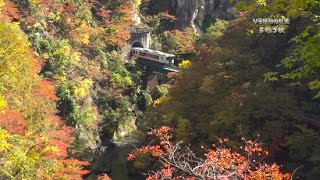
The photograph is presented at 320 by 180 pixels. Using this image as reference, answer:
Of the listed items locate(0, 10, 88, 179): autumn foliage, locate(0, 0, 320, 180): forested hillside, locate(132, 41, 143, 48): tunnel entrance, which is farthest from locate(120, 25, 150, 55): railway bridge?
locate(0, 10, 88, 179): autumn foliage

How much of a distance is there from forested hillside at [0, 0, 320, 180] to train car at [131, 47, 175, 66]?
1205 mm

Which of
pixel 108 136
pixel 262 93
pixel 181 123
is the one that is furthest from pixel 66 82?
pixel 262 93

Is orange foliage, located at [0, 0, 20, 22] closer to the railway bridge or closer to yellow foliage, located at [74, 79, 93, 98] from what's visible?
yellow foliage, located at [74, 79, 93, 98]

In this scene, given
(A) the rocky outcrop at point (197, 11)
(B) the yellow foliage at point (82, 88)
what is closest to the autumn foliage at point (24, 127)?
(B) the yellow foliage at point (82, 88)

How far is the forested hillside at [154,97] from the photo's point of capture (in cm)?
1045

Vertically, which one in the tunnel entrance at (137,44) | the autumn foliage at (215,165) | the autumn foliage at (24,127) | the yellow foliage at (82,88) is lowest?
the yellow foliage at (82,88)

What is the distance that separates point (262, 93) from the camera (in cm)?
1934

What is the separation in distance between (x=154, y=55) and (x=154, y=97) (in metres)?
5.01

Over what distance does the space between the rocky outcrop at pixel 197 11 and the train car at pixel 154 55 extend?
1049cm

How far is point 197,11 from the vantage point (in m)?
49.9

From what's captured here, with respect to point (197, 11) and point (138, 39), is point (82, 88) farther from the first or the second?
point (197, 11)

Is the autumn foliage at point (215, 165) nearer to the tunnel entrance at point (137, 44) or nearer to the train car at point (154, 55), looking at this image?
the train car at point (154, 55)

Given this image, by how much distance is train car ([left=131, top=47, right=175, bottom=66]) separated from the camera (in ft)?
130

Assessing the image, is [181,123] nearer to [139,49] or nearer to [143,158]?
[143,158]
